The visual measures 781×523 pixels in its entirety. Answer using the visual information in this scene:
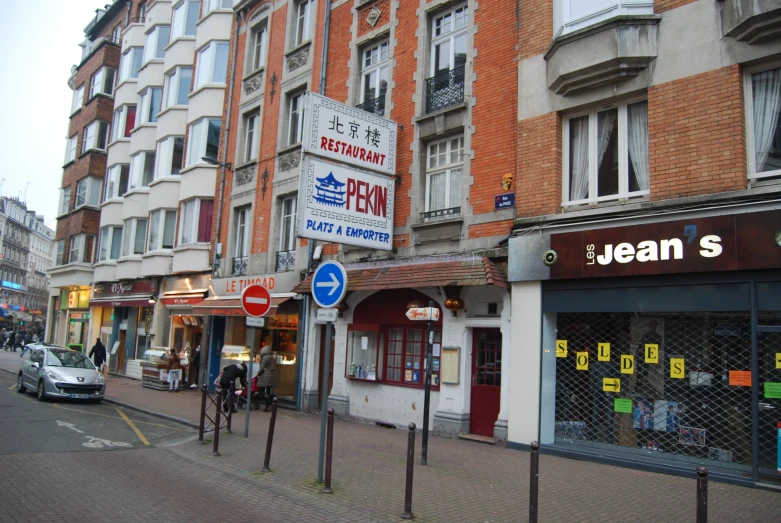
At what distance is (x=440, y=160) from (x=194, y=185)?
11661 mm

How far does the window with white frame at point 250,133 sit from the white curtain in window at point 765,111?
14828 millimetres

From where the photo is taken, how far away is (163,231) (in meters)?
23.2

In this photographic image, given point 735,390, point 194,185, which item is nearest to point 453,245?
point 735,390

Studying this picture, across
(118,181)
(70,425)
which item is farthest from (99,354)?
(70,425)

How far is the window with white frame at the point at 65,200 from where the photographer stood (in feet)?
108

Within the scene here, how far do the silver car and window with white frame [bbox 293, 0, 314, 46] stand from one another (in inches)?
447

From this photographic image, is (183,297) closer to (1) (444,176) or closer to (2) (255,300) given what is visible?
(2) (255,300)

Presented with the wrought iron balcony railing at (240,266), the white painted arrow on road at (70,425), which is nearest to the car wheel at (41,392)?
the white painted arrow on road at (70,425)

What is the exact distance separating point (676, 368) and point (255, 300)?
7.18m

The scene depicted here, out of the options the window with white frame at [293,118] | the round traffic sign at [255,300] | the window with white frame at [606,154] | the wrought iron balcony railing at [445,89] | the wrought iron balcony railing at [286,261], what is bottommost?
the round traffic sign at [255,300]

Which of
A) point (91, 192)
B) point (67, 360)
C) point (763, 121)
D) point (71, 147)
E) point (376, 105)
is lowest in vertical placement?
point (67, 360)

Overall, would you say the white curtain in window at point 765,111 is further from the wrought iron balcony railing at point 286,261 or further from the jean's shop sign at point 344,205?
the wrought iron balcony railing at point 286,261

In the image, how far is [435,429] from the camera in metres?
12.1

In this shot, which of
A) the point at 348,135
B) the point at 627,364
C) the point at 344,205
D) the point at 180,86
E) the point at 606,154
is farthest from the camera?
the point at 180,86
